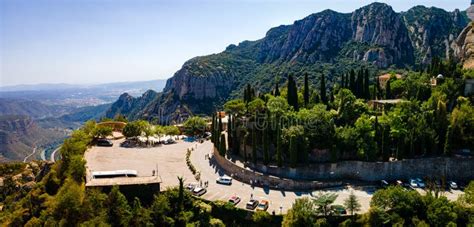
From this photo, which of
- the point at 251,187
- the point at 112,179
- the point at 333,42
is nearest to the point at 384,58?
the point at 333,42

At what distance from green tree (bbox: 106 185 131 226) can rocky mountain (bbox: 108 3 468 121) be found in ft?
363

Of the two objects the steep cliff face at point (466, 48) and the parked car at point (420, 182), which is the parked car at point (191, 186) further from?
the steep cliff face at point (466, 48)

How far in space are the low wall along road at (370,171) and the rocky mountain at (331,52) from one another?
9736 centimetres

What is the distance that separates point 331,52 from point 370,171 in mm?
133904

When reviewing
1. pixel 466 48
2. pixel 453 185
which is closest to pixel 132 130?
pixel 453 185

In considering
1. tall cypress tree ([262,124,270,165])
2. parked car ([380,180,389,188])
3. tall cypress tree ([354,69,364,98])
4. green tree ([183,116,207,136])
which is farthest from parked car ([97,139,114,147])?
tall cypress tree ([354,69,364,98])

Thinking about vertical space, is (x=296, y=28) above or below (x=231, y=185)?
above

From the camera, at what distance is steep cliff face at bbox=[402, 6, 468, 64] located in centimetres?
14738

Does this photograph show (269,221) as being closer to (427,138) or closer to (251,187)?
(251,187)

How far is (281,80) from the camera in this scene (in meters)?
151

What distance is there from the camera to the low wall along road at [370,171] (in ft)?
132

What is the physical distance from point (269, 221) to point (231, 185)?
28.8ft

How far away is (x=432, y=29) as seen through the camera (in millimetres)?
163000

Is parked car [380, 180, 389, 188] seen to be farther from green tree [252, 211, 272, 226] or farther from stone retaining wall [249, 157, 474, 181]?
green tree [252, 211, 272, 226]
